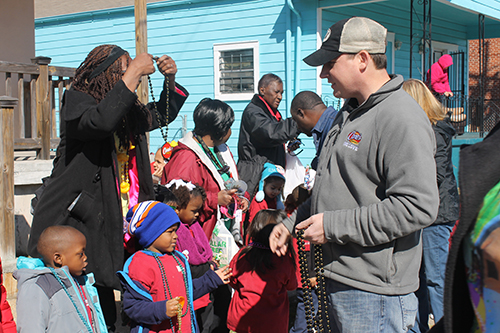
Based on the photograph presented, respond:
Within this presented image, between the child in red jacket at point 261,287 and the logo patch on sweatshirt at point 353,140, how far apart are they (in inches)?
55.2

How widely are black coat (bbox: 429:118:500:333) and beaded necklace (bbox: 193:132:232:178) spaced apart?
284 centimetres

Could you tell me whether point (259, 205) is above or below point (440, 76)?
below

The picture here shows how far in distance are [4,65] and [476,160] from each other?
6550 mm

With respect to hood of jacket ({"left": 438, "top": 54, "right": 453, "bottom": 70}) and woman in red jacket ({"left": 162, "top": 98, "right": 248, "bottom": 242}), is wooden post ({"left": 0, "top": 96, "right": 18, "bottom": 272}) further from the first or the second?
hood of jacket ({"left": 438, "top": 54, "right": 453, "bottom": 70})

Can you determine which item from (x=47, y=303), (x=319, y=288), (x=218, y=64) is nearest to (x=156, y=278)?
(x=47, y=303)

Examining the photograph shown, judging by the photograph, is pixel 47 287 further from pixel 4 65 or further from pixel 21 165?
pixel 4 65

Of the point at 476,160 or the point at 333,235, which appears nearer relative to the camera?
the point at 476,160

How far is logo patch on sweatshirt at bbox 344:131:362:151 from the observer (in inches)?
74.2

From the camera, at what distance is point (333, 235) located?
1.86 m

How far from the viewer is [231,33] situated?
10211 mm

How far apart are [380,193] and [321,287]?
1.78 feet

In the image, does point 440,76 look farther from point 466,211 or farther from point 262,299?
point 466,211

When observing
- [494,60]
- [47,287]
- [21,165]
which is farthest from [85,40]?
[494,60]

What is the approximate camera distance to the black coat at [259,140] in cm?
461
